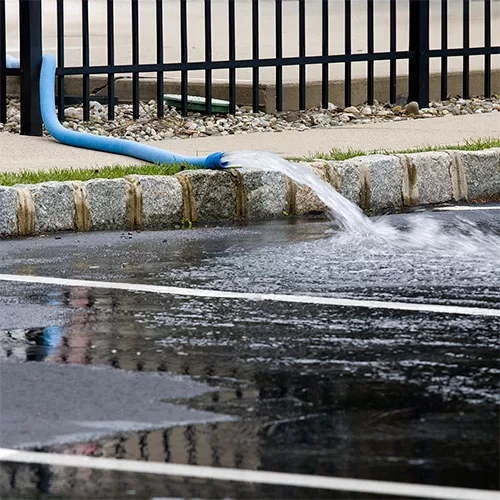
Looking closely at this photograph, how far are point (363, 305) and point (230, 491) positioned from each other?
100 inches

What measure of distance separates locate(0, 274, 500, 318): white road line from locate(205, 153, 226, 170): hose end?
2.31 metres

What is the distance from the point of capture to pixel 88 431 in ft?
14.2

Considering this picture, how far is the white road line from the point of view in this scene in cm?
616

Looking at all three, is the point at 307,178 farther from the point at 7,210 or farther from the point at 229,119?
the point at 229,119

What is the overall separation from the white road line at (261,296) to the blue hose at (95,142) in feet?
7.84

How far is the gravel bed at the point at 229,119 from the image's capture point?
11.6 meters

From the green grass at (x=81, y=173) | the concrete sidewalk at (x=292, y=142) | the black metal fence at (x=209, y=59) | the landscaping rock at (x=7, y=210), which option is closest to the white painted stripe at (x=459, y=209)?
the concrete sidewalk at (x=292, y=142)

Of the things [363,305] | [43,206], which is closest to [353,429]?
[363,305]

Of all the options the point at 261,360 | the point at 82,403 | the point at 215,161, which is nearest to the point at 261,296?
the point at 261,360

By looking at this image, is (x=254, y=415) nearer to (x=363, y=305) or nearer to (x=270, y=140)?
(x=363, y=305)

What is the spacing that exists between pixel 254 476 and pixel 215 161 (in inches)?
210

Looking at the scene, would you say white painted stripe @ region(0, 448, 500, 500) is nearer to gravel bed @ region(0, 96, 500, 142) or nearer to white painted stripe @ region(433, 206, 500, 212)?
white painted stripe @ region(433, 206, 500, 212)

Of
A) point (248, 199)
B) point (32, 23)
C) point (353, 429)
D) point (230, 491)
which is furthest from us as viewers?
point (32, 23)

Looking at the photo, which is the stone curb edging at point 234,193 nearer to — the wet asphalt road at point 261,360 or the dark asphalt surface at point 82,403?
the wet asphalt road at point 261,360
